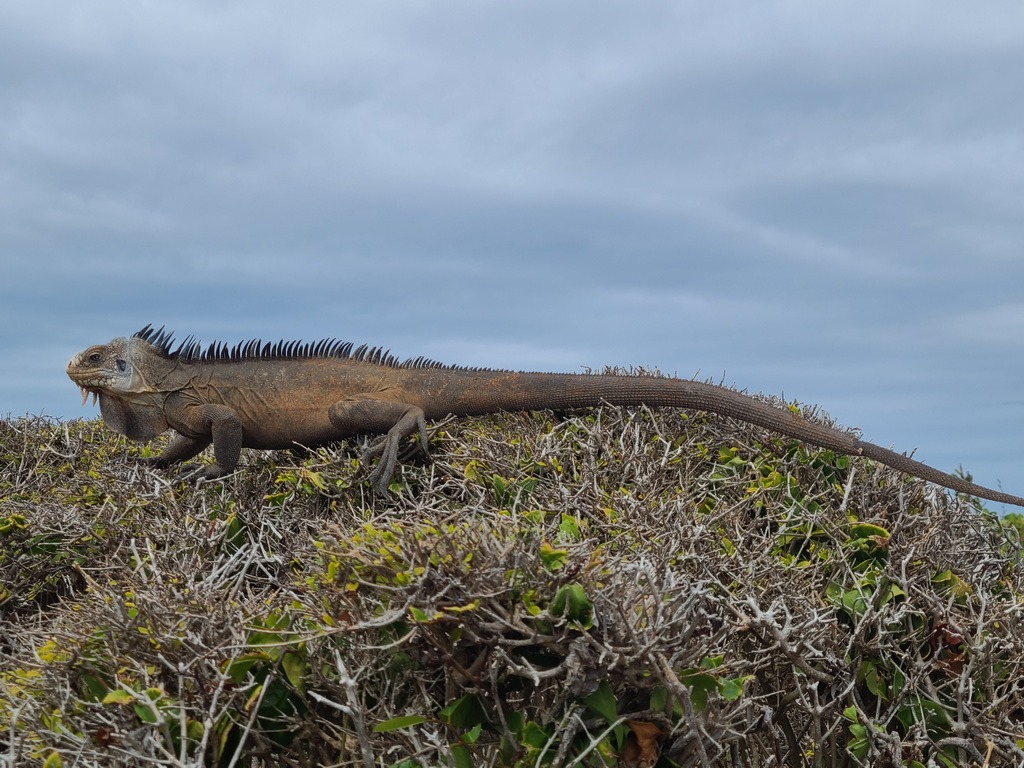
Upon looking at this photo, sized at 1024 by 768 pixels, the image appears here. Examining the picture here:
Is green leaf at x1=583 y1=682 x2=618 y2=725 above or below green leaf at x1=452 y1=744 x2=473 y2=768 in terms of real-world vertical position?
above

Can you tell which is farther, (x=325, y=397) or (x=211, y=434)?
(x=211, y=434)

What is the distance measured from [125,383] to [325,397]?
1.78m

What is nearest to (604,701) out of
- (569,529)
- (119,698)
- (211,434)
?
(569,529)

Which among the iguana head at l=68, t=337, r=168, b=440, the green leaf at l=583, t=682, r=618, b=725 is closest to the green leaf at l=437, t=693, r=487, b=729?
the green leaf at l=583, t=682, r=618, b=725

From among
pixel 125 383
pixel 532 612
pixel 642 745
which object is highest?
pixel 125 383

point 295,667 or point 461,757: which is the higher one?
point 295,667

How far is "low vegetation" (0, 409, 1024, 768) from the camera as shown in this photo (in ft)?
10.0

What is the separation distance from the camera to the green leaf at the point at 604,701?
3.03 m

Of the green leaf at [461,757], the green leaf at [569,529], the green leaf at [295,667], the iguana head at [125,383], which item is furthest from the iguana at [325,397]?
the green leaf at [461,757]

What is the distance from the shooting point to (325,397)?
7223 millimetres

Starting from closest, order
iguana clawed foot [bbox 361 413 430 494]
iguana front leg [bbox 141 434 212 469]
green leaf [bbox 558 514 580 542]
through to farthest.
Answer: green leaf [bbox 558 514 580 542] → iguana clawed foot [bbox 361 413 430 494] → iguana front leg [bbox 141 434 212 469]

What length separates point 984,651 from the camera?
181 inches

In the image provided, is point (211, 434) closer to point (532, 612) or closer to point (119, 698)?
point (119, 698)

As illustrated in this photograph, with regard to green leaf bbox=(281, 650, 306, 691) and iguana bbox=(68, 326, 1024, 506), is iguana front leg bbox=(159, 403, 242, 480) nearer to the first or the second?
iguana bbox=(68, 326, 1024, 506)
